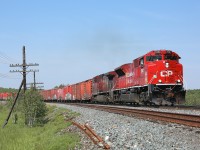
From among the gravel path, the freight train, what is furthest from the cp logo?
the gravel path

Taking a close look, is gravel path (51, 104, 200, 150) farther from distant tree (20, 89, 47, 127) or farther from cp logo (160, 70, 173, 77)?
distant tree (20, 89, 47, 127)

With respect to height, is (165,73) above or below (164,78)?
above

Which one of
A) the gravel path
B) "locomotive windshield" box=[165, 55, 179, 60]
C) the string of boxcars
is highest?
"locomotive windshield" box=[165, 55, 179, 60]

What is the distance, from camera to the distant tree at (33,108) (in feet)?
94.5

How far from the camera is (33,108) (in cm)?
2989

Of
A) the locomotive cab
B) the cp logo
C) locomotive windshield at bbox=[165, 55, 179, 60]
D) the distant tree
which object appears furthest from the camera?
the distant tree

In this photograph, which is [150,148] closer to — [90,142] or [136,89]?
[90,142]

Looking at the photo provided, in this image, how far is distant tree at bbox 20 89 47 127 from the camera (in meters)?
28.8

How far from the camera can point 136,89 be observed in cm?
2588

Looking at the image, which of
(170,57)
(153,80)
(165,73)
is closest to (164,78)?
(165,73)

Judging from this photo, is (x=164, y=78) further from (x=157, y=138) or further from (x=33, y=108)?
(x=157, y=138)

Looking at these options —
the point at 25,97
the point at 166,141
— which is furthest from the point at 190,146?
the point at 25,97

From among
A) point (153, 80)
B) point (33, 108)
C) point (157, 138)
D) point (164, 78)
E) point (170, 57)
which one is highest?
point (170, 57)

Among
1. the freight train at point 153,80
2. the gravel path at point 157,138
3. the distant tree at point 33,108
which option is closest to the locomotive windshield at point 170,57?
the freight train at point 153,80
